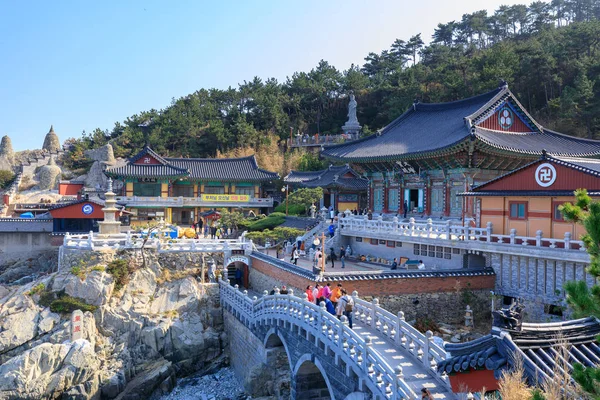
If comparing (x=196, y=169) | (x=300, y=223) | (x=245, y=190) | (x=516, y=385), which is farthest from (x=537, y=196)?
(x=196, y=169)

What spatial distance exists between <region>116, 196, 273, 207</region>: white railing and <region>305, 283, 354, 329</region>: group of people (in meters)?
33.9

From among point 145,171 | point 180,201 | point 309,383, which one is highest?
point 145,171

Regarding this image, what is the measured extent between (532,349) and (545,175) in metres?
13.7

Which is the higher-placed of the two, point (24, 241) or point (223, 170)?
point (223, 170)

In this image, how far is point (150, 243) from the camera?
103ft

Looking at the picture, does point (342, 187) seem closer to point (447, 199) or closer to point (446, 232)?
point (447, 199)

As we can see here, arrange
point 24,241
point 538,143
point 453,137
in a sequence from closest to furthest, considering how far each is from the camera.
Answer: point 453,137
point 538,143
point 24,241

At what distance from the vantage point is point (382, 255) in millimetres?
29359

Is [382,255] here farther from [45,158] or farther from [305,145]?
[45,158]

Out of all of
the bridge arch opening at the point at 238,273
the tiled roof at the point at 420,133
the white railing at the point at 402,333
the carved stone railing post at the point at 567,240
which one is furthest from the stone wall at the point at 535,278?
the bridge arch opening at the point at 238,273

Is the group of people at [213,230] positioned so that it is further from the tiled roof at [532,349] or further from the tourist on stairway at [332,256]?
the tiled roof at [532,349]

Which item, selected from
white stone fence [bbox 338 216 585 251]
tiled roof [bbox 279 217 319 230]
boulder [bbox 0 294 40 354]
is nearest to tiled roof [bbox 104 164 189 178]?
tiled roof [bbox 279 217 319 230]

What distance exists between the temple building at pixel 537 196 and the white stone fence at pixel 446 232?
454 millimetres

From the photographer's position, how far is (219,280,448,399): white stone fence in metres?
12.2
